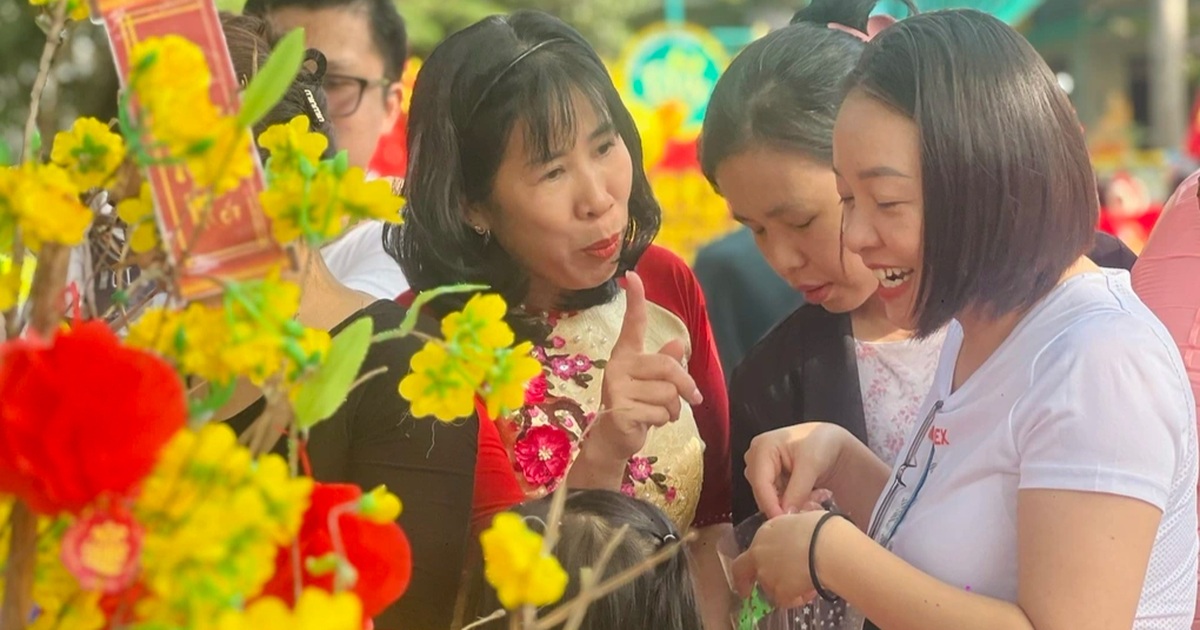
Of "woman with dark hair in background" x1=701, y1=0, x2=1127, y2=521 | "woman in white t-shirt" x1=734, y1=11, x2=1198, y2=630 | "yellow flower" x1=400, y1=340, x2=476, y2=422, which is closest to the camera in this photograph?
"yellow flower" x1=400, y1=340, x2=476, y2=422

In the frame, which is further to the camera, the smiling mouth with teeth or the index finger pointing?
the index finger pointing

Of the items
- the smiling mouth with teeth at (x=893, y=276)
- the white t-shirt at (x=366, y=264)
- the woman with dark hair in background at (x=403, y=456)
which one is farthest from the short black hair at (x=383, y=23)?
the smiling mouth with teeth at (x=893, y=276)

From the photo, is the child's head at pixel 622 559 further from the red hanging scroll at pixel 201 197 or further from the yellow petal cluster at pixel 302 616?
the yellow petal cluster at pixel 302 616

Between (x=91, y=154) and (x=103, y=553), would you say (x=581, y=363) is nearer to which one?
(x=91, y=154)

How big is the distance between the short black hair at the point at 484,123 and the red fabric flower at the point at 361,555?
2.77ft

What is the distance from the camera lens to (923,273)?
1.16m

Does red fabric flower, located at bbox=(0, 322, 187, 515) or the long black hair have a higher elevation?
red fabric flower, located at bbox=(0, 322, 187, 515)

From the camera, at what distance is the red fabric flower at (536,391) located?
5.16 feet

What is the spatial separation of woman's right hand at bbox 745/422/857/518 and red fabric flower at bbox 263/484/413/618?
66 cm

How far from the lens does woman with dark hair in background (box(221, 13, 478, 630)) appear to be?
127 centimetres

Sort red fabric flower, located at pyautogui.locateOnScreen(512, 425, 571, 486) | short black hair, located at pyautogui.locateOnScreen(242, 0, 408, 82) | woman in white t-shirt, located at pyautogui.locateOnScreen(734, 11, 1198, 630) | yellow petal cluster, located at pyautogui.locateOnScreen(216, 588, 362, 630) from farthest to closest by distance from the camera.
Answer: short black hair, located at pyautogui.locateOnScreen(242, 0, 408, 82)
red fabric flower, located at pyautogui.locateOnScreen(512, 425, 571, 486)
woman in white t-shirt, located at pyautogui.locateOnScreen(734, 11, 1198, 630)
yellow petal cluster, located at pyautogui.locateOnScreen(216, 588, 362, 630)

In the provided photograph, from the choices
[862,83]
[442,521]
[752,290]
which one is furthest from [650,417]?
[752,290]

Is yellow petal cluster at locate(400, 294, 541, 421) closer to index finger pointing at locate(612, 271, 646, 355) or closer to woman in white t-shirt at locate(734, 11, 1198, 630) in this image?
woman in white t-shirt at locate(734, 11, 1198, 630)

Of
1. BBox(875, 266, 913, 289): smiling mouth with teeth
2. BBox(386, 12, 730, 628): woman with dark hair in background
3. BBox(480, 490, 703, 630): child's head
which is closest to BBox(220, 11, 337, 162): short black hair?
BBox(386, 12, 730, 628): woman with dark hair in background
